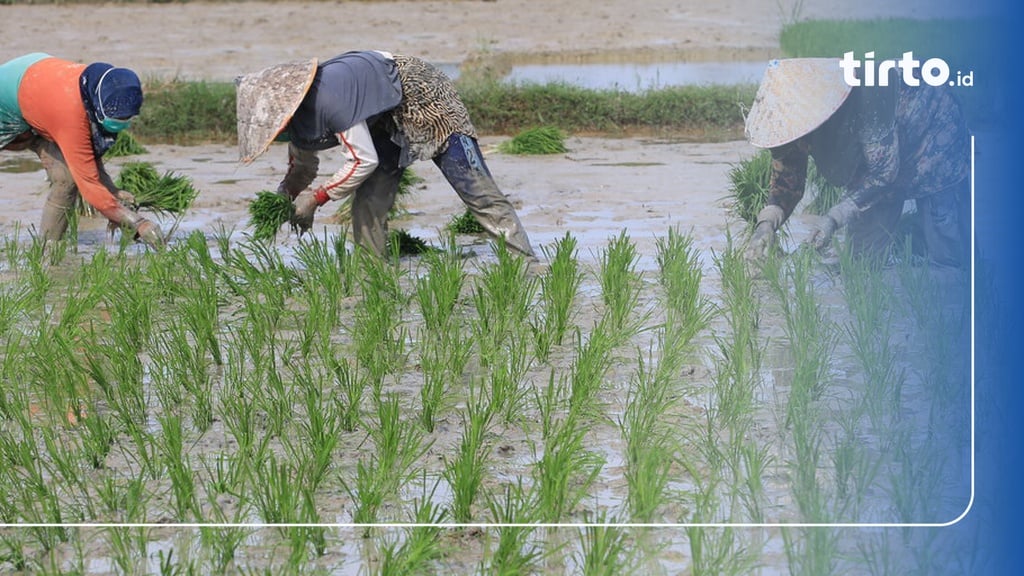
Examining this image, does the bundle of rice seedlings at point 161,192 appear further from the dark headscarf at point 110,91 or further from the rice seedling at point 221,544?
the rice seedling at point 221,544

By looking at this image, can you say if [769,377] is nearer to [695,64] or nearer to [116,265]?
[116,265]

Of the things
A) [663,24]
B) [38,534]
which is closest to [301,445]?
[38,534]

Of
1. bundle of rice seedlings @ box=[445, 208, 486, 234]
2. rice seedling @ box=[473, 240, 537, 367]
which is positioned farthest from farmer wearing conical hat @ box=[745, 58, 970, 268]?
bundle of rice seedlings @ box=[445, 208, 486, 234]

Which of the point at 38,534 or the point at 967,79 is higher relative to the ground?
the point at 967,79

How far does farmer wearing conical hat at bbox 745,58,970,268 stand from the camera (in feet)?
9.13

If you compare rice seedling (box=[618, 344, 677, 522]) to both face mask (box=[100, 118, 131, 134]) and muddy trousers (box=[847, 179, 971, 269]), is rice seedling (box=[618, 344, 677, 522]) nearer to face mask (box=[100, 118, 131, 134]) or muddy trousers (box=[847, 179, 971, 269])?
muddy trousers (box=[847, 179, 971, 269])

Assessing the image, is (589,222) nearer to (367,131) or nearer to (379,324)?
(367,131)

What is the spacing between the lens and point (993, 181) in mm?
2350

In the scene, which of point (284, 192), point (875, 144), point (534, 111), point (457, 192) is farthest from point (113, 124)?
point (534, 111)

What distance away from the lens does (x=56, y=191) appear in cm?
601

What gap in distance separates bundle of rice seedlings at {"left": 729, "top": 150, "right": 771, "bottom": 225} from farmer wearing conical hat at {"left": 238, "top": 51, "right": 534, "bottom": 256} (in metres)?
0.93

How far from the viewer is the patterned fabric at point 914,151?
283cm

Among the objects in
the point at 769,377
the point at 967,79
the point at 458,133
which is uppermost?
the point at 967,79

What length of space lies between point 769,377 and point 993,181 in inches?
72.0
